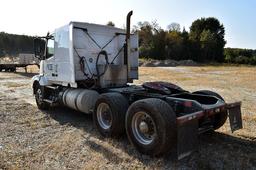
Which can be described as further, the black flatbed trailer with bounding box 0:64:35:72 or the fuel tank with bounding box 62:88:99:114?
the black flatbed trailer with bounding box 0:64:35:72

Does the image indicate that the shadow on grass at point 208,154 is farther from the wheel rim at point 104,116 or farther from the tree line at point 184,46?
the tree line at point 184,46

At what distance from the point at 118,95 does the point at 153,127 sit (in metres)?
1.36

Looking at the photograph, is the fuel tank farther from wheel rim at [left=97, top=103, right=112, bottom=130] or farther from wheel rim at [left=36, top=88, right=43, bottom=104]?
wheel rim at [left=36, top=88, right=43, bottom=104]

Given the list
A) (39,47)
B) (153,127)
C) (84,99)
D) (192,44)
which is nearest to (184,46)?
(192,44)

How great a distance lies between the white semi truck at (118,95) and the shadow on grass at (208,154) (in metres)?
0.19

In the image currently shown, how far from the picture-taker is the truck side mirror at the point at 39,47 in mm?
9484

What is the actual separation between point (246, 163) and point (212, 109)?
3.61 ft

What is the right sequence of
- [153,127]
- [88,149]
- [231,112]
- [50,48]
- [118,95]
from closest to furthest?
[153,127] → [88,149] → [231,112] → [118,95] → [50,48]

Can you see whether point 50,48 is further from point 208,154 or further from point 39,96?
point 208,154

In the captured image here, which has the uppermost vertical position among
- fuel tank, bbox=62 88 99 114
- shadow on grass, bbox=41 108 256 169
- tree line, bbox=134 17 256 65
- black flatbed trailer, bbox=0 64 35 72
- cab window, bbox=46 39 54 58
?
tree line, bbox=134 17 256 65

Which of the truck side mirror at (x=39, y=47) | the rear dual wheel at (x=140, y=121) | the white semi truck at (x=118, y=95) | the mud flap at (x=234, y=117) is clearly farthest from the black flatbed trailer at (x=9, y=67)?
the mud flap at (x=234, y=117)

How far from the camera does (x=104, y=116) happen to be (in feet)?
Answer: 21.7

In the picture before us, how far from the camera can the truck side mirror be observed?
9484 mm

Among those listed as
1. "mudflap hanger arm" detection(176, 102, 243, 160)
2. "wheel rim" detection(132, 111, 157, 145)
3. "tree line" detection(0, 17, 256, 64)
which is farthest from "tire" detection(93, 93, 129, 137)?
"tree line" detection(0, 17, 256, 64)
